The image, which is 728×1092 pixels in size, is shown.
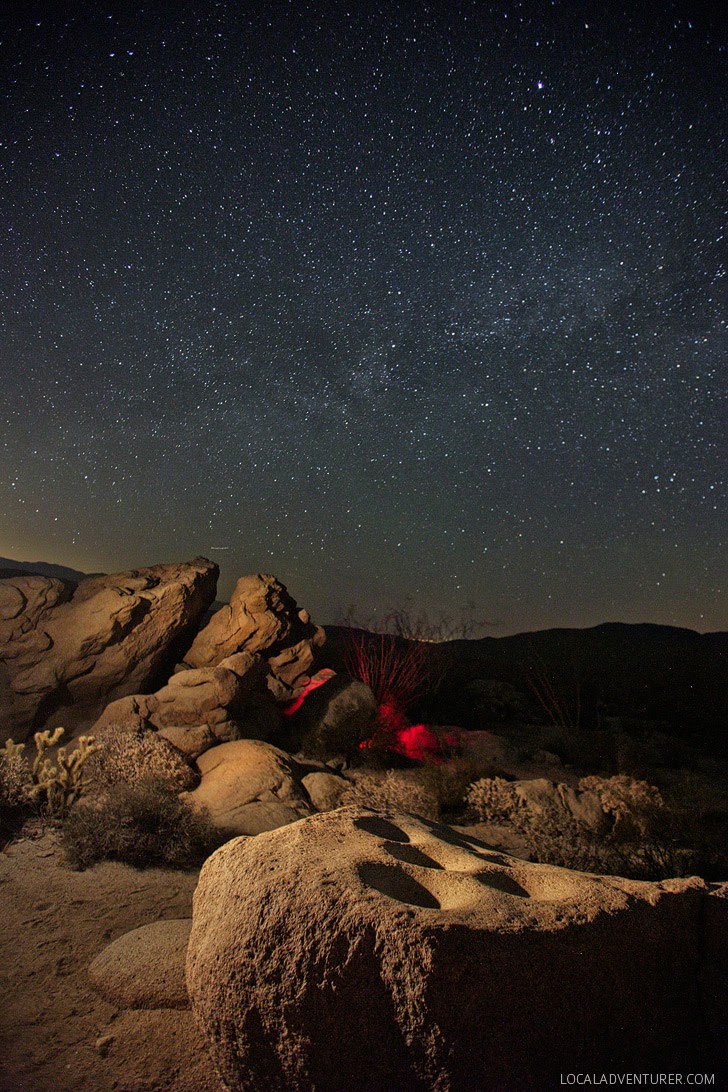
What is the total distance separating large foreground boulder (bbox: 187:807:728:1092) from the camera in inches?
79.1

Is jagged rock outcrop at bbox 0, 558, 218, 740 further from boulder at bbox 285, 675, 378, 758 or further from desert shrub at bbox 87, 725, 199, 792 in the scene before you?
boulder at bbox 285, 675, 378, 758

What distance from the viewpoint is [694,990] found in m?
2.36

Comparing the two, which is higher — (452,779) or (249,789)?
(452,779)

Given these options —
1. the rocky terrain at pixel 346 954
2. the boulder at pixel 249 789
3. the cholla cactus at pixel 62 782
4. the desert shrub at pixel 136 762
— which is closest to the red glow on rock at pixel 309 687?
the boulder at pixel 249 789

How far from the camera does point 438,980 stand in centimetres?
203

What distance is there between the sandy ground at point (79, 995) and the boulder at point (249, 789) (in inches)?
58.6

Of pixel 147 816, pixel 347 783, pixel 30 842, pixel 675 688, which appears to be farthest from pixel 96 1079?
pixel 675 688

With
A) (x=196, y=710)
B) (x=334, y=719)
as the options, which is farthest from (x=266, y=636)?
(x=196, y=710)

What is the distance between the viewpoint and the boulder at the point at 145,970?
3084mm

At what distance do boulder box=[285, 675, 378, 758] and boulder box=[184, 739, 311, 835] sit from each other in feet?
8.15

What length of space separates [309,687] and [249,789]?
5.05 m

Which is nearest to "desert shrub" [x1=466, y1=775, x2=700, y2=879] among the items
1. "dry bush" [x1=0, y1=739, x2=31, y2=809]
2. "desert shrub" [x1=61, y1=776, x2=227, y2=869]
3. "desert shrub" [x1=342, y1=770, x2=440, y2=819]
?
"desert shrub" [x1=342, y1=770, x2=440, y2=819]

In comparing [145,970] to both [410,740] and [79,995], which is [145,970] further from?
[410,740]

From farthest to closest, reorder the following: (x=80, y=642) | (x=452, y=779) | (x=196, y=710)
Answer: (x=80, y=642) → (x=196, y=710) → (x=452, y=779)
